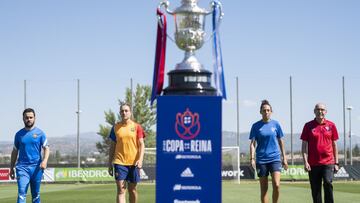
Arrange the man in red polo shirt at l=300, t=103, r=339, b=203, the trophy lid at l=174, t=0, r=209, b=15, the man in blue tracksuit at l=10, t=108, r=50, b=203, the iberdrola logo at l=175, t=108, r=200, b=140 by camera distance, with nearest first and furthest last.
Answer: the iberdrola logo at l=175, t=108, r=200, b=140 < the trophy lid at l=174, t=0, r=209, b=15 < the man in blue tracksuit at l=10, t=108, r=50, b=203 < the man in red polo shirt at l=300, t=103, r=339, b=203

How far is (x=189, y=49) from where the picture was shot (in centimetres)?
777

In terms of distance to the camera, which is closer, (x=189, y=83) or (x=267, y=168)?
(x=189, y=83)

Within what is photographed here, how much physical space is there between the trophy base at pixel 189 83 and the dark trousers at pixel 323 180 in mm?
4062

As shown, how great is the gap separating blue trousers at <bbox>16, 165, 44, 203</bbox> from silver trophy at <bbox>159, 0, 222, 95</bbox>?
3868 millimetres

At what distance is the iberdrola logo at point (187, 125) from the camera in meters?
7.12

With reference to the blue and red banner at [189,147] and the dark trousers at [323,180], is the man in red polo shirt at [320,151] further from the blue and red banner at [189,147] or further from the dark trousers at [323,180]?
the blue and red banner at [189,147]

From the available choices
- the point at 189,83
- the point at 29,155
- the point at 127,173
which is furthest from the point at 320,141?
the point at 29,155

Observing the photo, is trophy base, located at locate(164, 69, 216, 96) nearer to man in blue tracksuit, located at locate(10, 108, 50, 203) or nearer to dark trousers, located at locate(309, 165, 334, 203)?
man in blue tracksuit, located at locate(10, 108, 50, 203)

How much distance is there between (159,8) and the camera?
25.8 ft

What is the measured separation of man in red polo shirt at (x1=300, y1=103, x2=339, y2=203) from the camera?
10.7m

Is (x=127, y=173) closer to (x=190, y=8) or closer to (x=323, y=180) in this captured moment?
(x=323, y=180)

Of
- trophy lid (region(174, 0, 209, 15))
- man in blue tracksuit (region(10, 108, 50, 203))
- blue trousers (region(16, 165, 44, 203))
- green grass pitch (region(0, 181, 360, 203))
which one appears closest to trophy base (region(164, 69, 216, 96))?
trophy lid (region(174, 0, 209, 15))

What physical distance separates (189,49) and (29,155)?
3.90 meters

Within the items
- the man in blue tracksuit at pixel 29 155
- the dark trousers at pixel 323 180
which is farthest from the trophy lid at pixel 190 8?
the dark trousers at pixel 323 180
